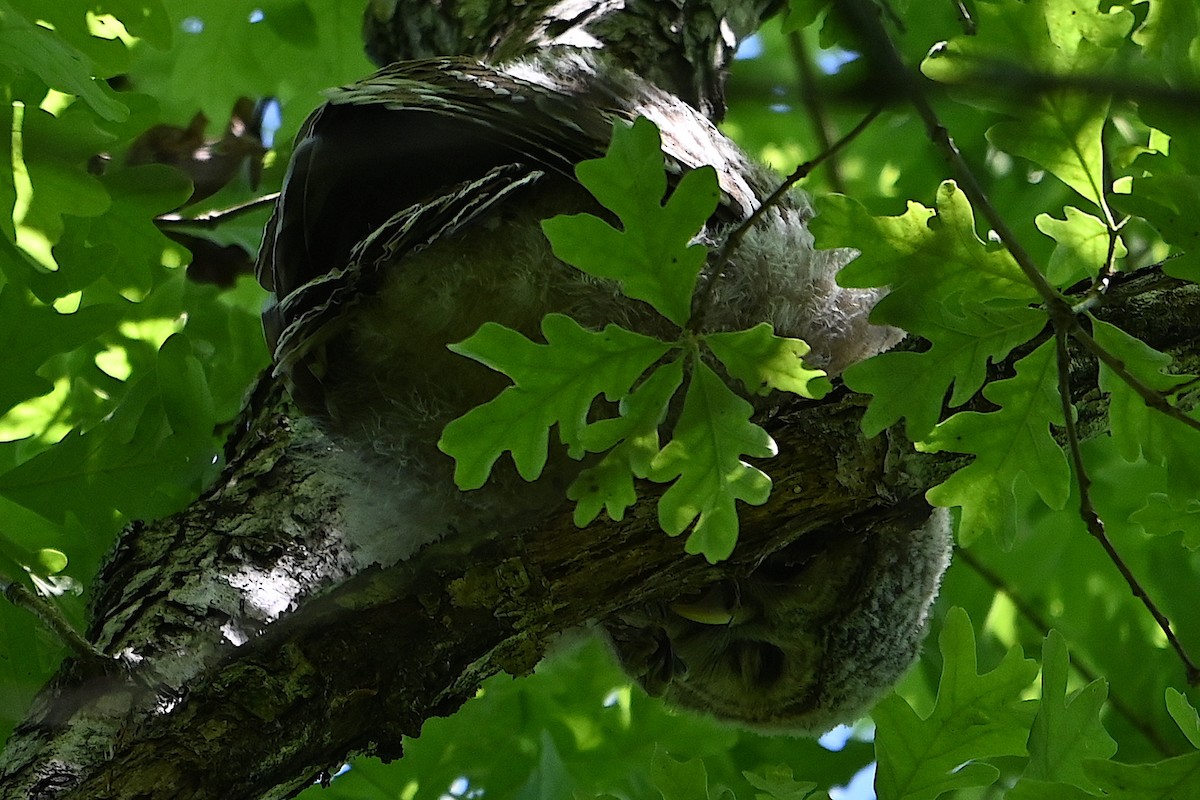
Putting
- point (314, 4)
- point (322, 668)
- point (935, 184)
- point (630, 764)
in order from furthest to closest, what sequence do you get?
point (935, 184)
point (314, 4)
point (630, 764)
point (322, 668)

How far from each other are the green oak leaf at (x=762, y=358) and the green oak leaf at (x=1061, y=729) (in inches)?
23.5

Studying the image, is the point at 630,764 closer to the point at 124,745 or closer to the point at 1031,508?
the point at 1031,508

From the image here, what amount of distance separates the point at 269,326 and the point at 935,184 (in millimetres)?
1899

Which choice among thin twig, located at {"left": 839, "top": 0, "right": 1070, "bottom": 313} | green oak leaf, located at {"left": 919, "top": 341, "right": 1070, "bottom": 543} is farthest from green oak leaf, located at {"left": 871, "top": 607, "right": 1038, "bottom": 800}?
thin twig, located at {"left": 839, "top": 0, "right": 1070, "bottom": 313}

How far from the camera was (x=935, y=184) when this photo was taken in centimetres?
296

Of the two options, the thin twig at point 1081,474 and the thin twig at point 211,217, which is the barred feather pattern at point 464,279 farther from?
the thin twig at point 211,217

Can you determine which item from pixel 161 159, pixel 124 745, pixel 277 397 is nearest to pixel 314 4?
pixel 161 159

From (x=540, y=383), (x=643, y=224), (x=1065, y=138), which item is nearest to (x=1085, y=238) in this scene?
(x=1065, y=138)

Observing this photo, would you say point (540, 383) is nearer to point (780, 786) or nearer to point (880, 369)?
point (880, 369)

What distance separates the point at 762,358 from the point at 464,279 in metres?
0.55

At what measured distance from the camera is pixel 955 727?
156 cm

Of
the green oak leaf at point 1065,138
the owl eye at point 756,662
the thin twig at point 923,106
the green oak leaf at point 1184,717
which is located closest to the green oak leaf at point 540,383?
the thin twig at point 923,106

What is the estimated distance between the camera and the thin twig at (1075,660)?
2.43 meters

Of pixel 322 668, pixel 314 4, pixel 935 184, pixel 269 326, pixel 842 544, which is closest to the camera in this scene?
pixel 322 668
